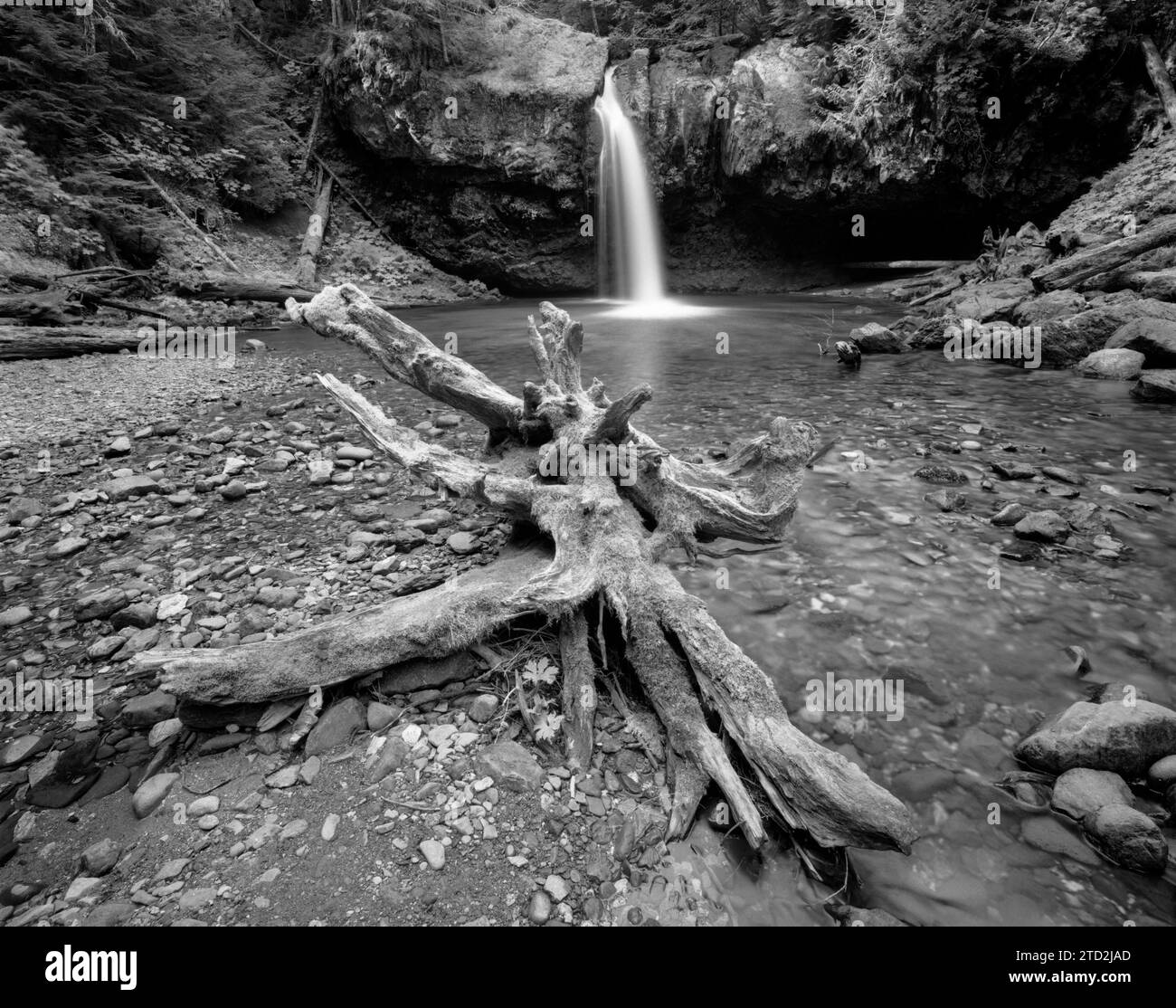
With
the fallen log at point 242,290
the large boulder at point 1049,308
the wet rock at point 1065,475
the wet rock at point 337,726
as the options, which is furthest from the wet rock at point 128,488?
the large boulder at point 1049,308

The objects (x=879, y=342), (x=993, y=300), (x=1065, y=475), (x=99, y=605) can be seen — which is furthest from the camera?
(x=993, y=300)

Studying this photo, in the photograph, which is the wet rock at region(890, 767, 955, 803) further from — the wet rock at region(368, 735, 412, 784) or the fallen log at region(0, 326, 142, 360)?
the fallen log at region(0, 326, 142, 360)

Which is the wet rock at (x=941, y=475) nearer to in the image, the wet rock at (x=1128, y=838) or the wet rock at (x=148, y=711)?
the wet rock at (x=1128, y=838)

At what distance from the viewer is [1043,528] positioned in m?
3.91

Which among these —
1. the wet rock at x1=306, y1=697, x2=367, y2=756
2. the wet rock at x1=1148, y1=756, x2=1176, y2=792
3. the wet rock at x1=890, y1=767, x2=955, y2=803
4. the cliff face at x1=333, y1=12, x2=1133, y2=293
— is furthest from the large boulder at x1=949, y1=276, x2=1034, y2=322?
the wet rock at x1=306, y1=697, x2=367, y2=756

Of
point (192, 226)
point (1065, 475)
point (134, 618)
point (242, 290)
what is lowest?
point (134, 618)

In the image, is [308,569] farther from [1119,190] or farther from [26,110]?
[1119,190]

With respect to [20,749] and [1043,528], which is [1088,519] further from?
[20,749]

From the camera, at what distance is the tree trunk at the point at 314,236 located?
17.5 metres

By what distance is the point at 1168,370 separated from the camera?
676 cm

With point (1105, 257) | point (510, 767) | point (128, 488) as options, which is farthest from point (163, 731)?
point (1105, 257)

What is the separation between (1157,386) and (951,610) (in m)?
5.95

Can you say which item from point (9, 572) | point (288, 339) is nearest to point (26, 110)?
point (288, 339)

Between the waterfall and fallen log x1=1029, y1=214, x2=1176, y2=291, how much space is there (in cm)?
1175
